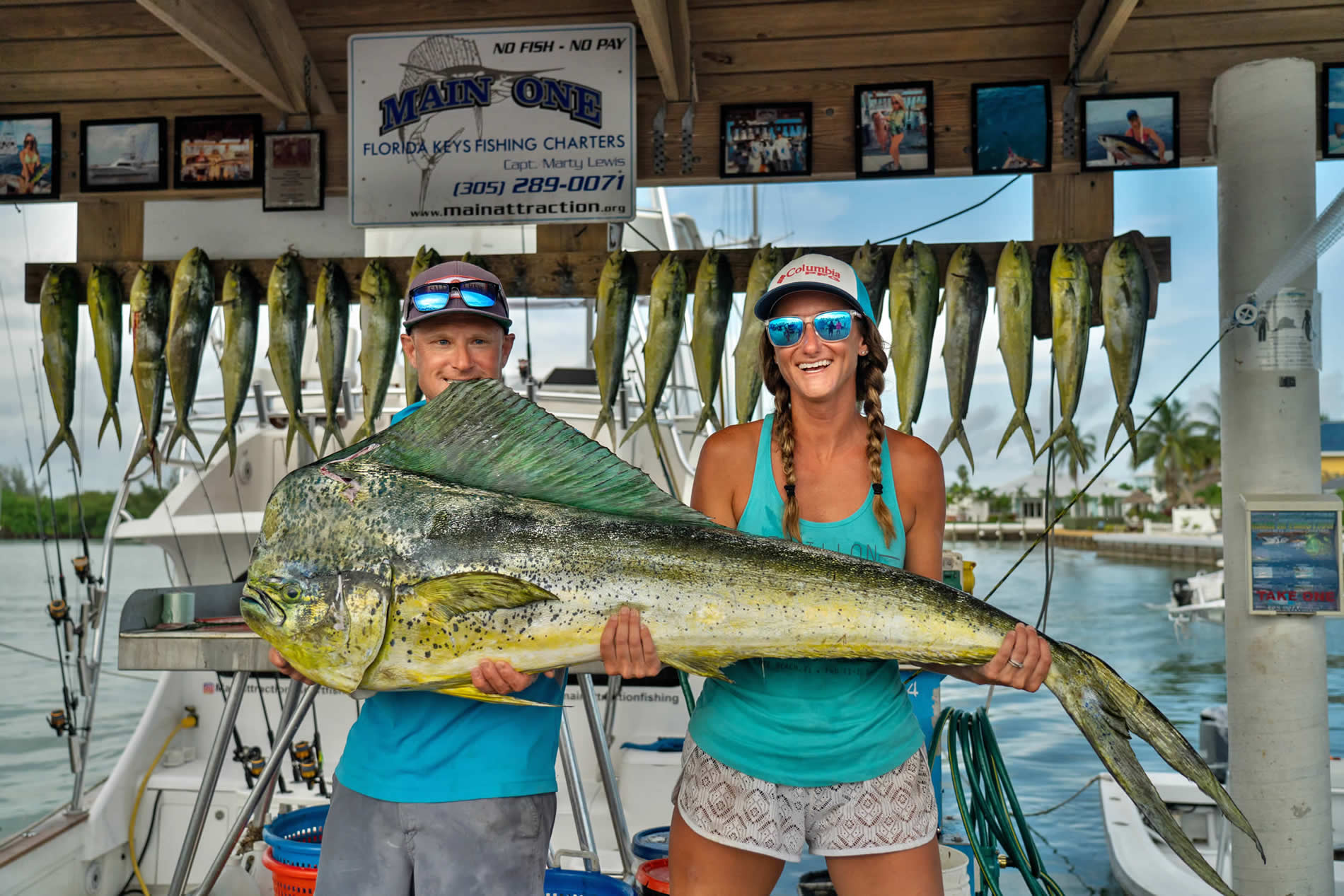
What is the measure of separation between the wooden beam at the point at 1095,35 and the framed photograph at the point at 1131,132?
9cm

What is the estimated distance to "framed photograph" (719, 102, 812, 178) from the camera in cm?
345

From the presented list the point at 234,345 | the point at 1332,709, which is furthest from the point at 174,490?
the point at 1332,709

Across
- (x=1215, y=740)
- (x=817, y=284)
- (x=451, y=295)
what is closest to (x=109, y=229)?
(x=451, y=295)

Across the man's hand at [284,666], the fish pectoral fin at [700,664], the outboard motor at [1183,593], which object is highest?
the fish pectoral fin at [700,664]

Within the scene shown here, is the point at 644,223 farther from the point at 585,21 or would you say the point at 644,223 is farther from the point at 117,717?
the point at 117,717

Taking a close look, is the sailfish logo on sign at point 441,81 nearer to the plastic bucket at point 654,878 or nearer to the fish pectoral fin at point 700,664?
the plastic bucket at point 654,878

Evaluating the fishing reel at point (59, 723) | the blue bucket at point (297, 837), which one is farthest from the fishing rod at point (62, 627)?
the blue bucket at point (297, 837)

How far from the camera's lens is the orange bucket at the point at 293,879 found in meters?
2.87

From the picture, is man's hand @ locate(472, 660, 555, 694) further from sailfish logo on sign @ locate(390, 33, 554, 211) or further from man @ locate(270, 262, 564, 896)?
sailfish logo on sign @ locate(390, 33, 554, 211)

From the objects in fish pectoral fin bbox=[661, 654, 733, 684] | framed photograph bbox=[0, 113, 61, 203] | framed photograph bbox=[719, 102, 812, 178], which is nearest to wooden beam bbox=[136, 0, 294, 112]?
framed photograph bbox=[0, 113, 61, 203]

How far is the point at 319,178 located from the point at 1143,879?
3949 millimetres

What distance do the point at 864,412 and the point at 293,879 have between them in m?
2.03

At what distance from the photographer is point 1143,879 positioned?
4180mm

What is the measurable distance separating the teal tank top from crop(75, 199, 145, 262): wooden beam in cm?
289
